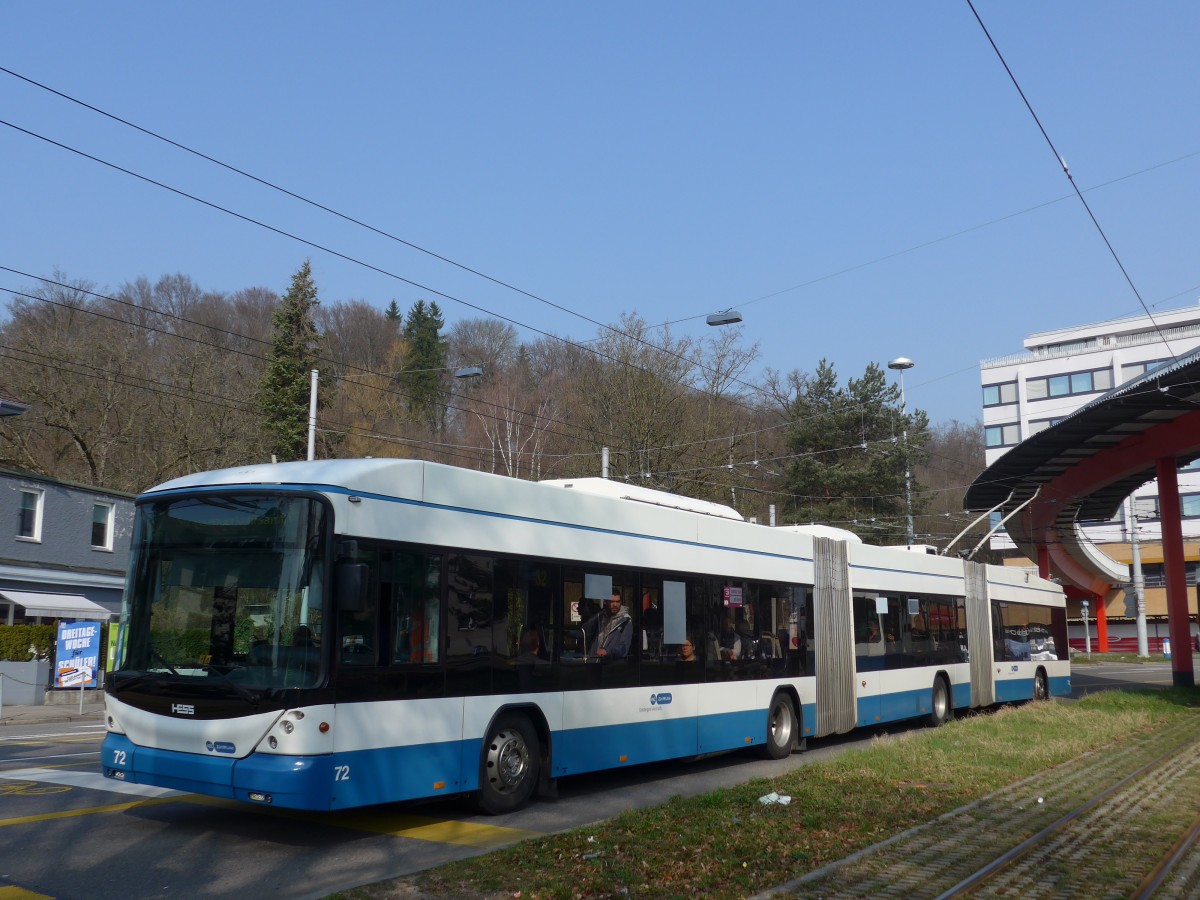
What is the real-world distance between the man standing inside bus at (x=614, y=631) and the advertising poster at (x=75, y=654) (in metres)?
19.2

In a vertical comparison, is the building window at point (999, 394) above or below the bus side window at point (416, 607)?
above

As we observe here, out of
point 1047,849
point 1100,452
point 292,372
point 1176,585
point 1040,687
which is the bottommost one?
point 1047,849

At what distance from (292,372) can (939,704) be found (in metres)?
37.2

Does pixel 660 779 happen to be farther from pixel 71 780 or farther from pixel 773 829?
pixel 71 780

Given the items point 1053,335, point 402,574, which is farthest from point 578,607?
point 1053,335

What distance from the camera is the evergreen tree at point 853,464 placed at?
51.4 metres

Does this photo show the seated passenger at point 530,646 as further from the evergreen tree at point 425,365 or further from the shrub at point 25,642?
the evergreen tree at point 425,365

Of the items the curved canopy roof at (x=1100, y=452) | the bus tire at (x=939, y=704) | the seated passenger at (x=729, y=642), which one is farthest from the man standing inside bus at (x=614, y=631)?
the curved canopy roof at (x=1100, y=452)

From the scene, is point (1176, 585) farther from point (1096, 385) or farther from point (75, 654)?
point (1096, 385)

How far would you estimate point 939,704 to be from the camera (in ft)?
66.9

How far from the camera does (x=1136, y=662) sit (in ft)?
185

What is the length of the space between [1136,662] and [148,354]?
4821 cm

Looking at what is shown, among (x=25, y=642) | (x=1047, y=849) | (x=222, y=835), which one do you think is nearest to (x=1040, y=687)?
(x=1047, y=849)

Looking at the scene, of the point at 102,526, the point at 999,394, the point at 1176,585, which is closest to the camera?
the point at 1176,585
